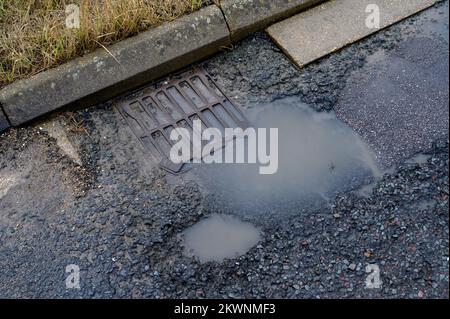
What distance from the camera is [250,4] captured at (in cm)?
359

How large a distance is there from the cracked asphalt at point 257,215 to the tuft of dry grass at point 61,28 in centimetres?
37

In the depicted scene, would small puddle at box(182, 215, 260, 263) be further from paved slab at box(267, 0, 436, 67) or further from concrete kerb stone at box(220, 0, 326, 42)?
concrete kerb stone at box(220, 0, 326, 42)

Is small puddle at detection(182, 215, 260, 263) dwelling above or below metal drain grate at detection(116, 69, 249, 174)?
below

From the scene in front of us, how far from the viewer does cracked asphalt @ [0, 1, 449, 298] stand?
2.68m

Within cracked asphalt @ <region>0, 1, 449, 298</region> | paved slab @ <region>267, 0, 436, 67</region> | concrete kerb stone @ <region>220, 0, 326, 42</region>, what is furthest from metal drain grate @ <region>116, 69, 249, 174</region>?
paved slab @ <region>267, 0, 436, 67</region>

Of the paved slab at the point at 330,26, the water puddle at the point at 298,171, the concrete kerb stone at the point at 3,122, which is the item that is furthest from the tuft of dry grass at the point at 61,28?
the water puddle at the point at 298,171

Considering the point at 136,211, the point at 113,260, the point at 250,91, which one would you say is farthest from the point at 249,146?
the point at 113,260

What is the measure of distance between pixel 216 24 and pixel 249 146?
2.87 feet

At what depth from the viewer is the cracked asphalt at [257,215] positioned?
8.80 feet

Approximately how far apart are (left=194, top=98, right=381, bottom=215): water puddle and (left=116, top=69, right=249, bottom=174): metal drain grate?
20 centimetres

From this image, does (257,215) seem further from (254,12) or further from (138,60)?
(254,12)

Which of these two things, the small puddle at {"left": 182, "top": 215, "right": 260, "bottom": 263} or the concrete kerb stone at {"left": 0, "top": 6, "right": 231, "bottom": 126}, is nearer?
the small puddle at {"left": 182, "top": 215, "right": 260, "bottom": 263}

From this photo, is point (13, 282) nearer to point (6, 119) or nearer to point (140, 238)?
point (140, 238)

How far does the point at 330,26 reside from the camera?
3627mm
